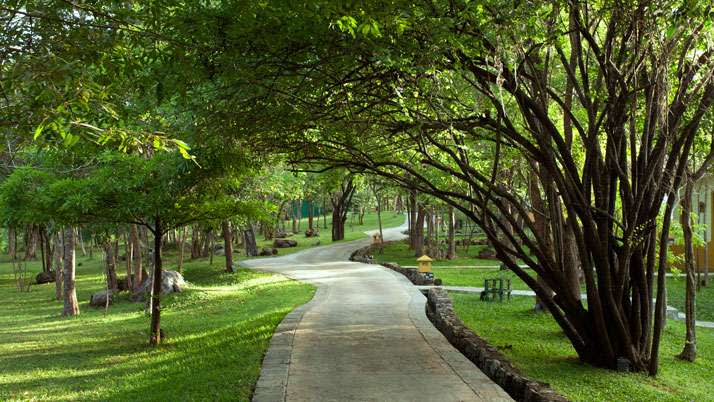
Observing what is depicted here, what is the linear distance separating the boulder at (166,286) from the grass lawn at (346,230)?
732 inches

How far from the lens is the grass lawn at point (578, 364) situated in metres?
8.79

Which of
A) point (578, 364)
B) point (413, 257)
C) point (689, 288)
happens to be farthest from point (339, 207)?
point (578, 364)

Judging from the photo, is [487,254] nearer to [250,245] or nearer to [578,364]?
[250,245]

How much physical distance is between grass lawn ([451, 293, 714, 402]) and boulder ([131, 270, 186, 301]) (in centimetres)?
1059

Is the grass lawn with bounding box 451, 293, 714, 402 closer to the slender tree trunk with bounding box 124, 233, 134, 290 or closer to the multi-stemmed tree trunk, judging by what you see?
the slender tree trunk with bounding box 124, 233, 134, 290

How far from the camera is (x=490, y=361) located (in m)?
8.52

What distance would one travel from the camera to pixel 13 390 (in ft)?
31.4

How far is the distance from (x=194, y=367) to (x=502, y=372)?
4.77 meters

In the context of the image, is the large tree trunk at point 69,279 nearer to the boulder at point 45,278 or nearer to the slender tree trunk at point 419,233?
the boulder at point 45,278

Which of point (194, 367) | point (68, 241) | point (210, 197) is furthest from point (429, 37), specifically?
point (68, 241)

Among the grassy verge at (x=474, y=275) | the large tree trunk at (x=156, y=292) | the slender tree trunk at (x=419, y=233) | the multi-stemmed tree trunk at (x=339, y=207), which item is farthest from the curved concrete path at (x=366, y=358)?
the multi-stemmed tree trunk at (x=339, y=207)

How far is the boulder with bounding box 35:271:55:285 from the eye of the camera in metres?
32.9

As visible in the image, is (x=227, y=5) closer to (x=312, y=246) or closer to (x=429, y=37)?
(x=429, y=37)

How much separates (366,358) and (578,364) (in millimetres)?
3867
